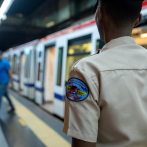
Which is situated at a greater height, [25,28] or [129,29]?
[25,28]

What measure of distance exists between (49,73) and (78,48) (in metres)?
2.74

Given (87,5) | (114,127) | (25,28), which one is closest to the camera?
(114,127)

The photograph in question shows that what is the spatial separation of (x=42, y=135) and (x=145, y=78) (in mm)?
3416

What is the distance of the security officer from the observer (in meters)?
0.69

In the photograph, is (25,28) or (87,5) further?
(25,28)

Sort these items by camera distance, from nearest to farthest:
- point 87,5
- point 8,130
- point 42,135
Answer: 1. point 42,135
2. point 8,130
3. point 87,5

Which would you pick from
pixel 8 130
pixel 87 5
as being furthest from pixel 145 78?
pixel 87 5

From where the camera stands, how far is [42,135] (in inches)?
148

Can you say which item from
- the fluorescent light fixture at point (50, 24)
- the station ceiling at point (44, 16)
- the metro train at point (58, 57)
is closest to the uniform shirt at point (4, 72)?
the metro train at point (58, 57)

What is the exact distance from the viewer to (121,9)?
2.63 ft

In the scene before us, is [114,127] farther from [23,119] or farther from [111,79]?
[23,119]

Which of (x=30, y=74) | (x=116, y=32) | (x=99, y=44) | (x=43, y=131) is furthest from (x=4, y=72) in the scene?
(x=116, y=32)

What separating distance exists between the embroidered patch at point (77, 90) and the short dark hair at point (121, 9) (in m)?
0.35

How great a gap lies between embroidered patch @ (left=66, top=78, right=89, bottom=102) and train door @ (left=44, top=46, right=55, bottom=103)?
5779mm
